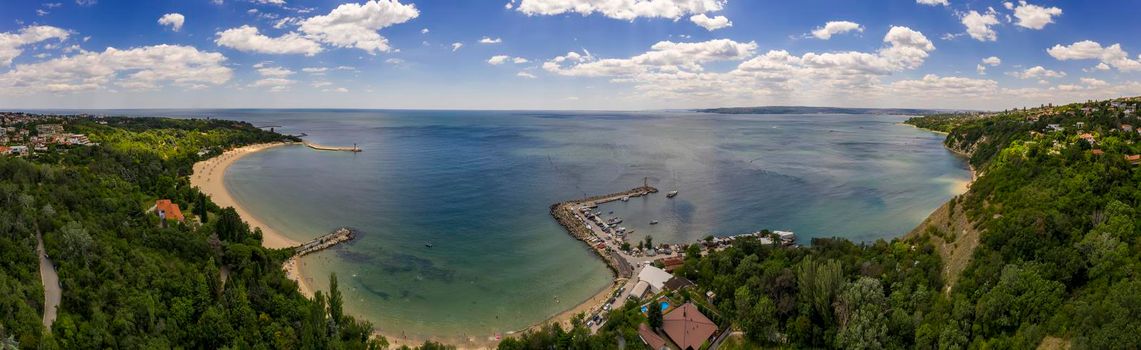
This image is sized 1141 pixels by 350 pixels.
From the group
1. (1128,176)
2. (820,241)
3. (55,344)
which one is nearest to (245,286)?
(55,344)

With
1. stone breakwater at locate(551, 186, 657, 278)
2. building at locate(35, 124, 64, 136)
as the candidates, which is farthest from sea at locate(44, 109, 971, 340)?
building at locate(35, 124, 64, 136)

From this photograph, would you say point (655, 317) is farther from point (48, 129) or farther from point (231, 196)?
point (48, 129)

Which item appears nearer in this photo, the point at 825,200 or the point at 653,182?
→ the point at 825,200

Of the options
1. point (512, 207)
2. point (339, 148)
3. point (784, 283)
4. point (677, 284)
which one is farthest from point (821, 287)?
point (339, 148)

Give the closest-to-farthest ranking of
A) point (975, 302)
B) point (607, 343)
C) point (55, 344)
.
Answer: point (55, 344) < point (975, 302) < point (607, 343)

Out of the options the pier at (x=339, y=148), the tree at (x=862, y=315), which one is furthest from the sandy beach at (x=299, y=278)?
the pier at (x=339, y=148)

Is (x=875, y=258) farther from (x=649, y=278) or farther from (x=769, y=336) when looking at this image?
(x=649, y=278)
